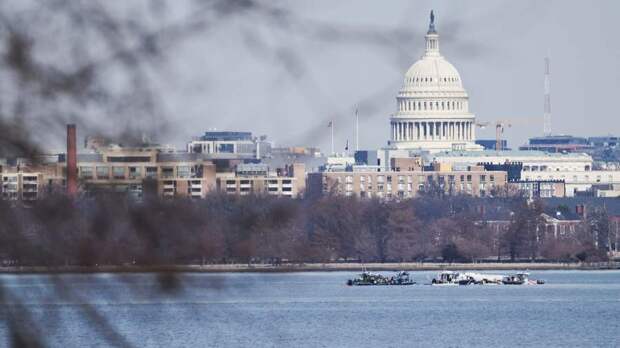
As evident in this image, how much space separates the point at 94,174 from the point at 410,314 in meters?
63.1

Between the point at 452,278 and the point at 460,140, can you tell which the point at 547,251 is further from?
the point at 460,140

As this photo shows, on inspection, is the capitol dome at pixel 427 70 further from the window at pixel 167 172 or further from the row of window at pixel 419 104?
the window at pixel 167 172

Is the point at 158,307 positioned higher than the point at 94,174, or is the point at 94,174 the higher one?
the point at 94,174

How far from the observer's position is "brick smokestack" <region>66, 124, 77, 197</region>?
2.56 m

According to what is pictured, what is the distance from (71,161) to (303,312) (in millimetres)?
62604

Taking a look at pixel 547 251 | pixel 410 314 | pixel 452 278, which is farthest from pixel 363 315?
pixel 547 251

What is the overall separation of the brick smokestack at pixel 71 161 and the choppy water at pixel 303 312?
111 mm

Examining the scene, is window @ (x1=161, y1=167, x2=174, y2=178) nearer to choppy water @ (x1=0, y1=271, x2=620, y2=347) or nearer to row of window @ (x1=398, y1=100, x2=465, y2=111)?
choppy water @ (x1=0, y1=271, x2=620, y2=347)

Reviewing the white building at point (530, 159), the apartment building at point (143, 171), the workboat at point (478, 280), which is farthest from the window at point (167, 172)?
the white building at point (530, 159)

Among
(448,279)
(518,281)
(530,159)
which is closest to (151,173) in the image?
(518,281)

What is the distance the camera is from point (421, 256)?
97500mm

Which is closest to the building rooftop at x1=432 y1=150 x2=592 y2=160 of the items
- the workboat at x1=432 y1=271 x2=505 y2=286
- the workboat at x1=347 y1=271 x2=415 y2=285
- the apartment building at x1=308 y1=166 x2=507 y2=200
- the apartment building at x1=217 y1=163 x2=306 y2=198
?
the apartment building at x1=308 y1=166 x2=507 y2=200

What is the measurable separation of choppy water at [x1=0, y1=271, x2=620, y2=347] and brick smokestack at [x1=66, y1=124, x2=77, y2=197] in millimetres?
111

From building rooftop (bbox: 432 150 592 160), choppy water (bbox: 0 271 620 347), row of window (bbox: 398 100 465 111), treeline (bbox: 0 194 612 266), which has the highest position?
building rooftop (bbox: 432 150 592 160)
